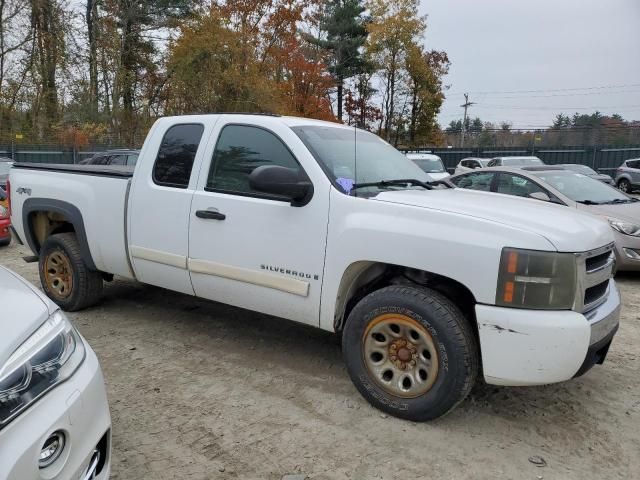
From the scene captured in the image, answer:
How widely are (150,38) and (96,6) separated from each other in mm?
3122

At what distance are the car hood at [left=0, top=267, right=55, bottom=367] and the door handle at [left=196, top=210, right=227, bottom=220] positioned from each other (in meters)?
1.55

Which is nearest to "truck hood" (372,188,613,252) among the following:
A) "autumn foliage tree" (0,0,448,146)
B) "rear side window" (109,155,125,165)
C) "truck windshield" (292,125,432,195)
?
"truck windshield" (292,125,432,195)

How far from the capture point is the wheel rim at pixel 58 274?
5062mm

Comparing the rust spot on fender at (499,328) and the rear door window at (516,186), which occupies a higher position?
the rear door window at (516,186)

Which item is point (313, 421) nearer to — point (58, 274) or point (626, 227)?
point (58, 274)

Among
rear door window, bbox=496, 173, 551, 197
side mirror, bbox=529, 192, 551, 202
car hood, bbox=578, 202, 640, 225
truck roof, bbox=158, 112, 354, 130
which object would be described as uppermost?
truck roof, bbox=158, 112, 354, 130

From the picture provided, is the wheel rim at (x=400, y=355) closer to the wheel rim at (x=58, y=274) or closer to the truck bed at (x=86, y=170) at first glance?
the truck bed at (x=86, y=170)

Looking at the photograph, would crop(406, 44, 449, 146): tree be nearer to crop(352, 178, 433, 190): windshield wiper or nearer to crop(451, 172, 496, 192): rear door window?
crop(451, 172, 496, 192): rear door window

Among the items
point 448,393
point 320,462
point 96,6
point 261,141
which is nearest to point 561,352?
point 448,393

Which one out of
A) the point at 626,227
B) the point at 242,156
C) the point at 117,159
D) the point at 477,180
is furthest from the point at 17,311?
the point at 117,159

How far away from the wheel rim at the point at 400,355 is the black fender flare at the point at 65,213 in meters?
2.92

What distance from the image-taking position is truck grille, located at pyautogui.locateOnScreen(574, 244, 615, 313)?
282 cm

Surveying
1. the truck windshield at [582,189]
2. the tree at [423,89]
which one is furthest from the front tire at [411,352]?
the tree at [423,89]

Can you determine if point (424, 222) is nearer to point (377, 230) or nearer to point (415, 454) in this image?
point (377, 230)
